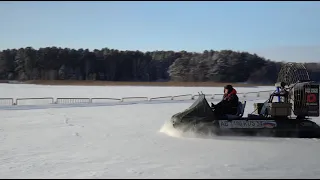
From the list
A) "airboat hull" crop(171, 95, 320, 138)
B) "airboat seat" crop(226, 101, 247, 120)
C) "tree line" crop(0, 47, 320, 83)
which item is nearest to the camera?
"airboat hull" crop(171, 95, 320, 138)

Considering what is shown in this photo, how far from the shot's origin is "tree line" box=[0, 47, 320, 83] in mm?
73062

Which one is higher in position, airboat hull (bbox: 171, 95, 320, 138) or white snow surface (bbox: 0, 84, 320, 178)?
airboat hull (bbox: 171, 95, 320, 138)

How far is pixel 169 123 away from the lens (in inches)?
414

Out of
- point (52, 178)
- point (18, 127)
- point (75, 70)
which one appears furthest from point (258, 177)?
point (75, 70)

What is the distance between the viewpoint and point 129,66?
290 feet

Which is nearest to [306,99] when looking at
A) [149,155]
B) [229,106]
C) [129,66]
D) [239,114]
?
[239,114]

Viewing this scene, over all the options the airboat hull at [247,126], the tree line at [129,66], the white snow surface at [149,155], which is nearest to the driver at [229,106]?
the airboat hull at [247,126]

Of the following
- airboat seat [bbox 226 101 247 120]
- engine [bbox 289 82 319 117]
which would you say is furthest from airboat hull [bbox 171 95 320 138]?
engine [bbox 289 82 319 117]

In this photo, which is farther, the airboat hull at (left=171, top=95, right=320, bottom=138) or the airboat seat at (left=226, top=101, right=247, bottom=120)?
the airboat seat at (left=226, top=101, right=247, bottom=120)

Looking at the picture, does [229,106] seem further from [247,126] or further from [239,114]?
[247,126]

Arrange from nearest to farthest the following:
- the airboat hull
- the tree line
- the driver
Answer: the airboat hull, the driver, the tree line

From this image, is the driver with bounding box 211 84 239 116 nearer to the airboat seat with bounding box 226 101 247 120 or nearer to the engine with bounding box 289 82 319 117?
the airboat seat with bounding box 226 101 247 120

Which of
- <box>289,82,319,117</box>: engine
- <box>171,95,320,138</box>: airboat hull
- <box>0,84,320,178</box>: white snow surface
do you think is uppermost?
<box>289,82,319,117</box>: engine

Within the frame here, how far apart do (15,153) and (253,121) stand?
18.3 ft
